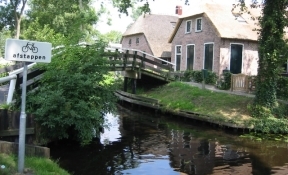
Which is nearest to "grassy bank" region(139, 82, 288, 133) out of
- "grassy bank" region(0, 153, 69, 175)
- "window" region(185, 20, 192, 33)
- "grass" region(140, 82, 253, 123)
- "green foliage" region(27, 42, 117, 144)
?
"grass" region(140, 82, 253, 123)

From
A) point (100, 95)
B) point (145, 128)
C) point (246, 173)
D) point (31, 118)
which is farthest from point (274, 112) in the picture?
point (31, 118)

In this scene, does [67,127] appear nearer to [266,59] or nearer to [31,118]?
[31,118]

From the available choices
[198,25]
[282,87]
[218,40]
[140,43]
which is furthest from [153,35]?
[282,87]

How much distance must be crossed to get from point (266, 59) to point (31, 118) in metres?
9.75

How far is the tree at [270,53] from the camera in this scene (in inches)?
552

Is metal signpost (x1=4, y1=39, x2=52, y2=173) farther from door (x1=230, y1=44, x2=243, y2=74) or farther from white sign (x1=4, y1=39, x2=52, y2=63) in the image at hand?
door (x1=230, y1=44, x2=243, y2=74)

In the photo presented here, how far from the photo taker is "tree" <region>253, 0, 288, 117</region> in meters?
14.0

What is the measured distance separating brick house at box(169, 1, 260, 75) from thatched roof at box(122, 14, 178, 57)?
6970 millimetres

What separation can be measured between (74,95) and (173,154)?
332cm

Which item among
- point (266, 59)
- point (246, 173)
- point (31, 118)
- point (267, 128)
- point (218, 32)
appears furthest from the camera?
point (218, 32)

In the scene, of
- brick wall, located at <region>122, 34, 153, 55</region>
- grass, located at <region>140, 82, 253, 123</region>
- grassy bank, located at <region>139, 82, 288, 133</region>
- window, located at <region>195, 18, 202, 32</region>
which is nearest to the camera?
grassy bank, located at <region>139, 82, 288, 133</region>

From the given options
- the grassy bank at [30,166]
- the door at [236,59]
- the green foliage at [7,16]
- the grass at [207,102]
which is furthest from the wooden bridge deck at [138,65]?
the green foliage at [7,16]

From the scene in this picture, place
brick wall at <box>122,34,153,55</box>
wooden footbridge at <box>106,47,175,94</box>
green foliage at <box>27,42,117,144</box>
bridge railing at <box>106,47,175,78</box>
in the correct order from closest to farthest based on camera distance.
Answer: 1. green foliage at <box>27,42,117,144</box>
2. bridge railing at <box>106,47,175,78</box>
3. wooden footbridge at <box>106,47,175,94</box>
4. brick wall at <box>122,34,153,55</box>

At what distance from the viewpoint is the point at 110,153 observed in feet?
32.6
